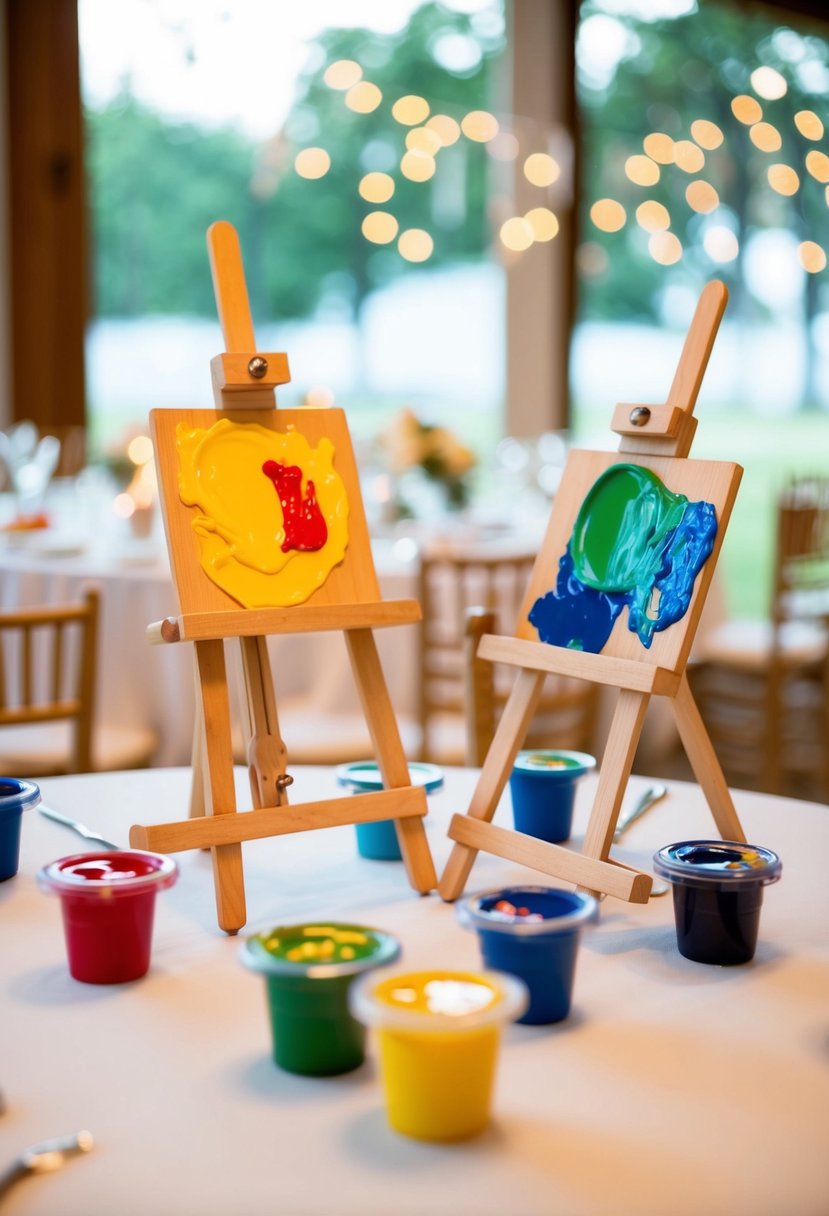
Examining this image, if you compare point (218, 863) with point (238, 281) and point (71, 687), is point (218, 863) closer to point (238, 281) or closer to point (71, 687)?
point (238, 281)

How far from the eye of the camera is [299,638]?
3463 mm

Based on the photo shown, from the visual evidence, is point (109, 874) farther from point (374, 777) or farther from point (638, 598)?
point (638, 598)

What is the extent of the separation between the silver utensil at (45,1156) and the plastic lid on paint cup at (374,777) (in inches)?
26.1

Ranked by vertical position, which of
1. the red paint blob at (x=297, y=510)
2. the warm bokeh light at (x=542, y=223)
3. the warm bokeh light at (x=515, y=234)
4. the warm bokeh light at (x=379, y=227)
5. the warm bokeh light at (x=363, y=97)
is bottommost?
the red paint blob at (x=297, y=510)

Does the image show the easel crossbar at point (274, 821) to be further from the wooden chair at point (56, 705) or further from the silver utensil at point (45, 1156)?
the wooden chair at point (56, 705)

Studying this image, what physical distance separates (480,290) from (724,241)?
1479 millimetres

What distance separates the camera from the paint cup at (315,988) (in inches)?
37.2

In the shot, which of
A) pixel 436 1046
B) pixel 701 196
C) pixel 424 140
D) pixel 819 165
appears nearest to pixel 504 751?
pixel 436 1046

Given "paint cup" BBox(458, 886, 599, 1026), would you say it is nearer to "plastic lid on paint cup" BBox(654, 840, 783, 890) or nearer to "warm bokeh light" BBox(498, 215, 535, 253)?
"plastic lid on paint cup" BBox(654, 840, 783, 890)

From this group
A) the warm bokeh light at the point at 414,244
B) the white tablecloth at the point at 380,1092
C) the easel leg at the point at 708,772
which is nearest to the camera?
the white tablecloth at the point at 380,1092

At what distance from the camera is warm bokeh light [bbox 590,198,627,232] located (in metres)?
6.78

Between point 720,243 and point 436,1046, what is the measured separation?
6.93 meters

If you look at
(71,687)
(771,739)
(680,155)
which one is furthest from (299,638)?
(680,155)

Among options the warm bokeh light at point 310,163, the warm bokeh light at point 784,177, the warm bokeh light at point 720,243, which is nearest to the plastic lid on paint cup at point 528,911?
the warm bokeh light at point 310,163
